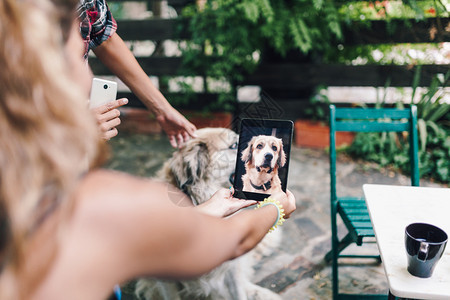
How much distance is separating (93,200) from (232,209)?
812 mm

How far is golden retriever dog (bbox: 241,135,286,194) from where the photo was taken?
4.79 ft

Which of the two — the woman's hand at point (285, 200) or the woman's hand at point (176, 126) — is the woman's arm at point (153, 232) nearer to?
the woman's hand at point (285, 200)

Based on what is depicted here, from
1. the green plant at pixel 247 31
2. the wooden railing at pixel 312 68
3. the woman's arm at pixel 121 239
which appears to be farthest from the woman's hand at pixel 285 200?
the wooden railing at pixel 312 68

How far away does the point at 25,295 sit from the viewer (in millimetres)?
654

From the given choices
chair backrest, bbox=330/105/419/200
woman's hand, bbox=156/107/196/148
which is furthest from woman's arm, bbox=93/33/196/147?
chair backrest, bbox=330/105/419/200

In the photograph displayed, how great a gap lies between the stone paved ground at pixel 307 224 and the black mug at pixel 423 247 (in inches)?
50.4

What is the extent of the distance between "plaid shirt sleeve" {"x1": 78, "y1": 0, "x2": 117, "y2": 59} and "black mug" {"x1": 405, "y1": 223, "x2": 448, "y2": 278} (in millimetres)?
1469

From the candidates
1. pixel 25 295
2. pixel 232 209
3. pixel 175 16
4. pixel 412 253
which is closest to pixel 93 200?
pixel 25 295

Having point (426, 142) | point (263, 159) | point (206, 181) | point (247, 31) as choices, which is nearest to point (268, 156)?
point (263, 159)

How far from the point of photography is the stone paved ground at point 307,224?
2.40 meters

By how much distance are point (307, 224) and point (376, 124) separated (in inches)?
43.0

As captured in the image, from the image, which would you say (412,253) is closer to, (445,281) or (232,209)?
(445,281)

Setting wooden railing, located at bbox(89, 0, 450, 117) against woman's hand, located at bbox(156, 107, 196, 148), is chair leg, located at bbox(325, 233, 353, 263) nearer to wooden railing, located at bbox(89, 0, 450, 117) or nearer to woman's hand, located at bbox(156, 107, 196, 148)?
woman's hand, located at bbox(156, 107, 196, 148)

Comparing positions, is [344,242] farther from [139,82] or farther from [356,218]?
[139,82]
